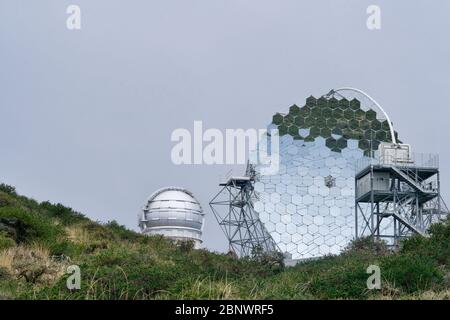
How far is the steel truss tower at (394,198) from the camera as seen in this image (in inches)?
2114

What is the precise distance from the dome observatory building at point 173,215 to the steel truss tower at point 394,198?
1298cm

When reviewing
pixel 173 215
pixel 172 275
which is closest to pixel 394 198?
pixel 173 215

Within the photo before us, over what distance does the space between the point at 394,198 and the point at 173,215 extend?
644 inches

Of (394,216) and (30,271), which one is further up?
(394,216)

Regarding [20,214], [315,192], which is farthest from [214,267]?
[315,192]

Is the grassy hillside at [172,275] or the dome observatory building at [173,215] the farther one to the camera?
the dome observatory building at [173,215]

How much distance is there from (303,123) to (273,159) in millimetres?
3346

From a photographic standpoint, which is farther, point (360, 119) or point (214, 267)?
point (360, 119)

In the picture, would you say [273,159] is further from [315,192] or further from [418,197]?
[418,197]

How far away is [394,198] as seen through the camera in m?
54.2

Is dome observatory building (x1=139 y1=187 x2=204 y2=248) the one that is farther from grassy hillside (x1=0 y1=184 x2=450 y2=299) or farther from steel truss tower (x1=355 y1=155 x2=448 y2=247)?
grassy hillside (x1=0 y1=184 x2=450 y2=299)

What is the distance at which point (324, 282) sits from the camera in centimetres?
2059

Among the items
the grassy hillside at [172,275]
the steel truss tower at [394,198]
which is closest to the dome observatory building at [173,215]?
the steel truss tower at [394,198]

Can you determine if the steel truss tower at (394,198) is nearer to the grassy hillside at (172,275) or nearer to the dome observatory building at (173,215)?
the dome observatory building at (173,215)
